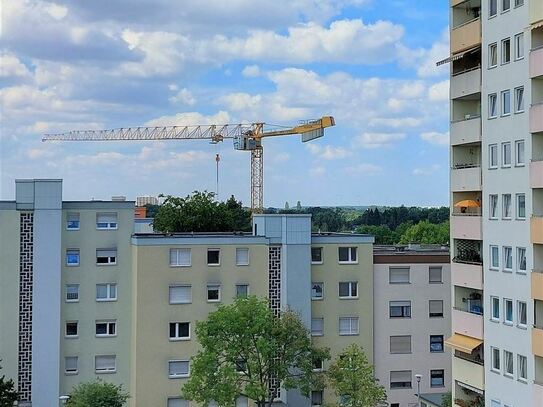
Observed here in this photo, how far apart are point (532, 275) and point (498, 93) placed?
27.3 ft

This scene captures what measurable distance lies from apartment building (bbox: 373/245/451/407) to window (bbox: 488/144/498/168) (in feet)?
54.9

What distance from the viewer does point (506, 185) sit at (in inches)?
1523

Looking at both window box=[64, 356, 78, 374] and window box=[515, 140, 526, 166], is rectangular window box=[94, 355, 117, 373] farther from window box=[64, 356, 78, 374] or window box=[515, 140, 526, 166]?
window box=[515, 140, 526, 166]

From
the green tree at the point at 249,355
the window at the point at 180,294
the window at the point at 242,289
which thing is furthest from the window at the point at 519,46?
the window at the point at 180,294

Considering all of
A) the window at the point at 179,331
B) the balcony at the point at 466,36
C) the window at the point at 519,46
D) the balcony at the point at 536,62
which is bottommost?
the window at the point at 179,331

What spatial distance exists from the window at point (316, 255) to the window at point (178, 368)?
993 centimetres

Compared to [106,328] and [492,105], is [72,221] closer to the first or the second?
[106,328]

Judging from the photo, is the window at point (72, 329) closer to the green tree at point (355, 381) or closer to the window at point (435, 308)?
the green tree at point (355, 381)

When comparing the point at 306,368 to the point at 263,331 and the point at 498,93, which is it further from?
the point at 498,93

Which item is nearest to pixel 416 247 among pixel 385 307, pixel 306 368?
pixel 385 307

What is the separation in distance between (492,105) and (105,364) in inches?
1105

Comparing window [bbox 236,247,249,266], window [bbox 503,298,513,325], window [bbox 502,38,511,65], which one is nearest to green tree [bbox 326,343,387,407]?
window [bbox 236,247,249,266]

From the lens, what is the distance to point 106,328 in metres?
53.7

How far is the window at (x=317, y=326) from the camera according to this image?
54.7 meters
